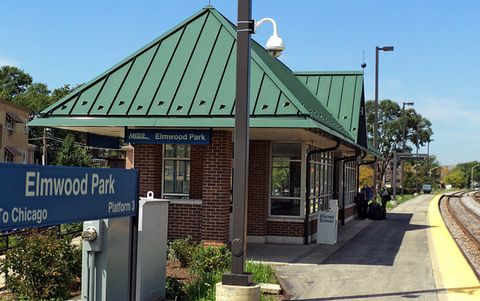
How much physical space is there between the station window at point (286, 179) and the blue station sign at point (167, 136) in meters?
4.07

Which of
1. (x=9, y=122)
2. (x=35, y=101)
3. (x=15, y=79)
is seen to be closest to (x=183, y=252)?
(x=9, y=122)

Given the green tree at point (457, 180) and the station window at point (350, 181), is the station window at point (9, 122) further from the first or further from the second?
the green tree at point (457, 180)

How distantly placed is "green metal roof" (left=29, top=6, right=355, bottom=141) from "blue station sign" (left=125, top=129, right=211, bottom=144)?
37cm

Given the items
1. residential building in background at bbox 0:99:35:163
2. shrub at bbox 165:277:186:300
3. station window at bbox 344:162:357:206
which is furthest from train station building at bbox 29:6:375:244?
residential building in background at bbox 0:99:35:163

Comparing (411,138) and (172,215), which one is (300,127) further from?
(411,138)

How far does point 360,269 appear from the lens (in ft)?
42.0

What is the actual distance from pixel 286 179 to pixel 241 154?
8.89 meters

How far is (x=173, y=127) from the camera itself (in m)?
13.4

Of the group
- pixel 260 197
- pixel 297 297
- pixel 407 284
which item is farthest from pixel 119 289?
pixel 260 197

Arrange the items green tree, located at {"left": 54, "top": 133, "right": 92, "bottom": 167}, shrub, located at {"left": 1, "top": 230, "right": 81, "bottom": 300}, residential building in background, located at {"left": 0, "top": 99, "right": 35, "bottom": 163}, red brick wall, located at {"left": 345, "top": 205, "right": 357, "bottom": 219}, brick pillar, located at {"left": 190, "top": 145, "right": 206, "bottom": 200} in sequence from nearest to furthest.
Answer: shrub, located at {"left": 1, "top": 230, "right": 81, "bottom": 300}, brick pillar, located at {"left": 190, "top": 145, "right": 206, "bottom": 200}, red brick wall, located at {"left": 345, "top": 205, "right": 357, "bottom": 219}, residential building in background, located at {"left": 0, "top": 99, "right": 35, "bottom": 163}, green tree, located at {"left": 54, "top": 133, "right": 92, "bottom": 167}

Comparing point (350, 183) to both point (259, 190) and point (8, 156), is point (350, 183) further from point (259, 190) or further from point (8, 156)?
point (8, 156)

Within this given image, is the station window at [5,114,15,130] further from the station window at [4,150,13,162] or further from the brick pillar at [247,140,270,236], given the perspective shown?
the brick pillar at [247,140,270,236]

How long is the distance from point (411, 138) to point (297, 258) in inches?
3746

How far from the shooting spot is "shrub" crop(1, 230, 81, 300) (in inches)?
338
